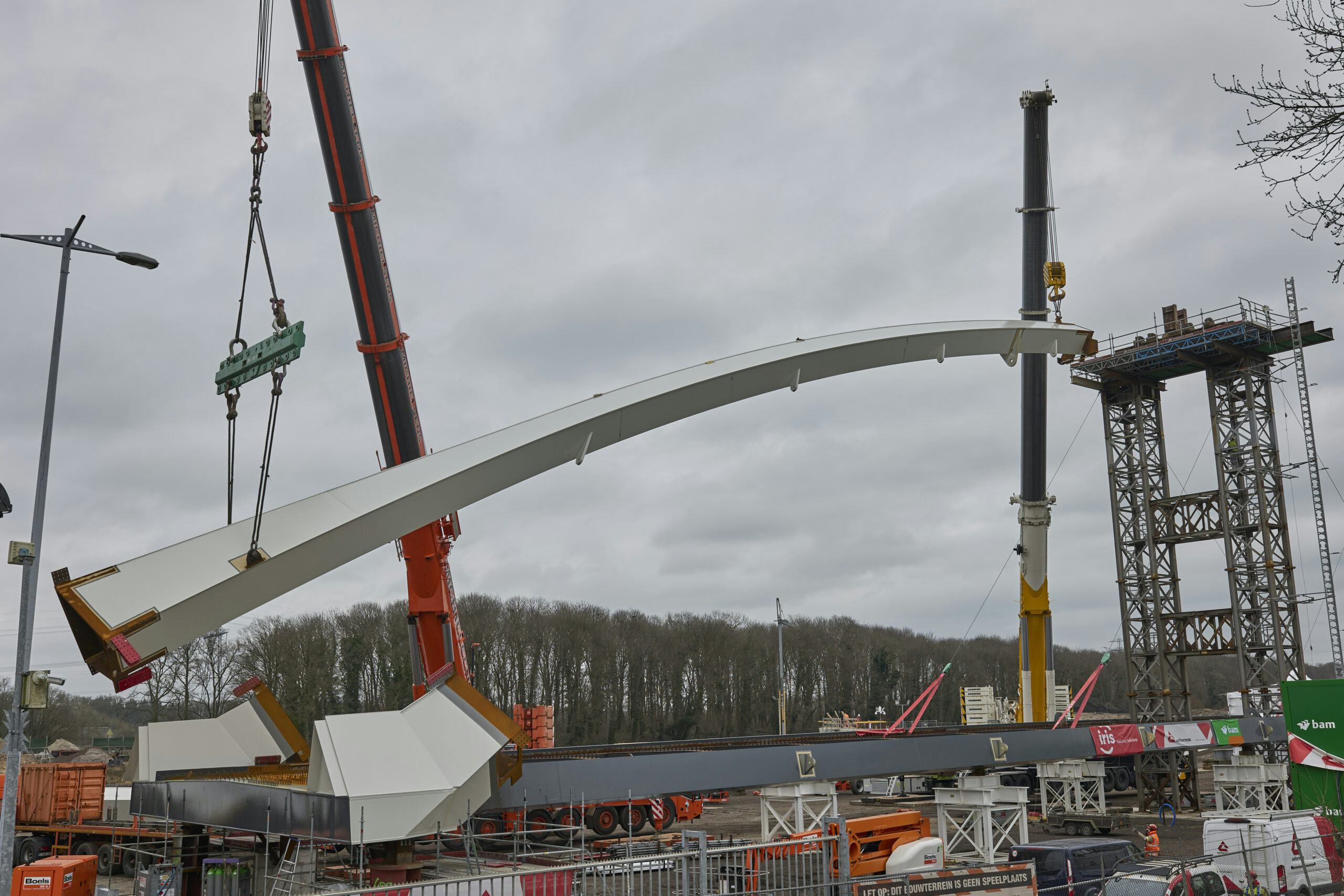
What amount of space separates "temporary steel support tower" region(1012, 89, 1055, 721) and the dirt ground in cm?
472

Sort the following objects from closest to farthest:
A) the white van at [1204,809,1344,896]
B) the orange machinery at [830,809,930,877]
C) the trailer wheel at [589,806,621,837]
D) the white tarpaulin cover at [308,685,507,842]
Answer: the white tarpaulin cover at [308,685,507,842] → the white van at [1204,809,1344,896] → the orange machinery at [830,809,930,877] → the trailer wheel at [589,806,621,837]

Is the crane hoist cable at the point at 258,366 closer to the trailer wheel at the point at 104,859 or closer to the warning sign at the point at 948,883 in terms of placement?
the warning sign at the point at 948,883

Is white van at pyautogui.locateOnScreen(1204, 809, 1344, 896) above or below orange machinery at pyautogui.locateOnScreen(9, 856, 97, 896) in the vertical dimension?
above

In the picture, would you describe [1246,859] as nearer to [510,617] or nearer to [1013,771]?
[1013,771]

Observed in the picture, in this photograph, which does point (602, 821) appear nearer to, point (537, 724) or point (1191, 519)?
point (537, 724)

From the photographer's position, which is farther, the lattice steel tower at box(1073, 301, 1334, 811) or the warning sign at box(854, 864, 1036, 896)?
the lattice steel tower at box(1073, 301, 1334, 811)

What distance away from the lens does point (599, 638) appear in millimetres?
82688

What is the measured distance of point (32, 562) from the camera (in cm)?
1219

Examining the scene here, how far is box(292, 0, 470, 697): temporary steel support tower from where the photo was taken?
1891 centimetres

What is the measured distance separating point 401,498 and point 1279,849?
15.9 metres

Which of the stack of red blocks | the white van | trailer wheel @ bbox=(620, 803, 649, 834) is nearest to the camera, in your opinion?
the white van

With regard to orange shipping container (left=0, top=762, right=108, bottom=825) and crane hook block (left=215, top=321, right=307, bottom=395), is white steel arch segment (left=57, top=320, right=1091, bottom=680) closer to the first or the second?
crane hook block (left=215, top=321, right=307, bottom=395)

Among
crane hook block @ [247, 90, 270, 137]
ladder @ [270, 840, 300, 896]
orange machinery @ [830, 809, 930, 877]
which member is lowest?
orange machinery @ [830, 809, 930, 877]

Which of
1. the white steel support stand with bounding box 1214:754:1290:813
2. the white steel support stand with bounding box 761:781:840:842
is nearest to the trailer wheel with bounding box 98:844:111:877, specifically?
the white steel support stand with bounding box 761:781:840:842
